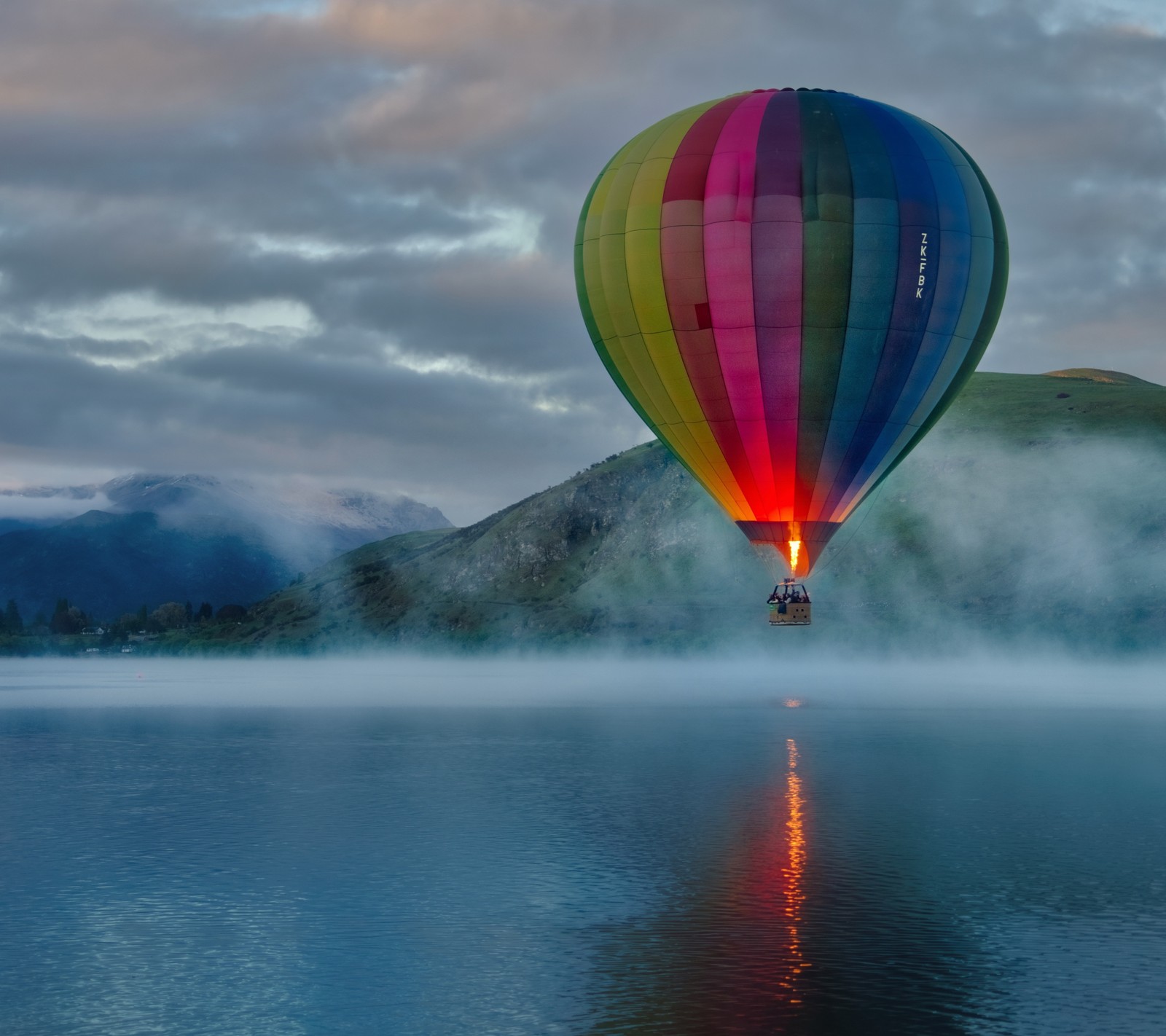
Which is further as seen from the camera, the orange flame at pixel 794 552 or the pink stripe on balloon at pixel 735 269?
the orange flame at pixel 794 552

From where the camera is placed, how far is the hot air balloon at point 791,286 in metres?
83.7

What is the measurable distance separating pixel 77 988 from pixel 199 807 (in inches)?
1337

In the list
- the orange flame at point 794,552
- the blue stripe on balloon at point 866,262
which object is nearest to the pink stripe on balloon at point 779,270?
the blue stripe on balloon at point 866,262

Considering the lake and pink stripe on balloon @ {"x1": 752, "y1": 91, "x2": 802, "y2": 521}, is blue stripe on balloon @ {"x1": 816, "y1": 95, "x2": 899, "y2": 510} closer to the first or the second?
pink stripe on balloon @ {"x1": 752, "y1": 91, "x2": 802, "y2": 521}

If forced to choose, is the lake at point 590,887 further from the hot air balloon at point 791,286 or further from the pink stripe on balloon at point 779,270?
the pink stripe on balloon at point 779,270

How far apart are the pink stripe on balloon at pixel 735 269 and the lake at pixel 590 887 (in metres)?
18.7

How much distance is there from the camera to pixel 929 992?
3725 cm

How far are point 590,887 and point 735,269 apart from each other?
40.6 metres

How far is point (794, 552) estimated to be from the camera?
8638cm

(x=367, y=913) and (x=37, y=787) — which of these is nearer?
(x=367, y=913)

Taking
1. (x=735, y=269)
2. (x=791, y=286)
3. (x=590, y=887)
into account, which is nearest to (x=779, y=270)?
(x=791, y=286)

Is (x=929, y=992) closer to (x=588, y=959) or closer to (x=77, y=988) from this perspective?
(x=588, y=959)

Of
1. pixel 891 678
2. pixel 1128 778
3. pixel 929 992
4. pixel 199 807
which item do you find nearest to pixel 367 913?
pixel 929 992

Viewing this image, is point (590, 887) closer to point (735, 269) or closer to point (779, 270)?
point (735, 269)
